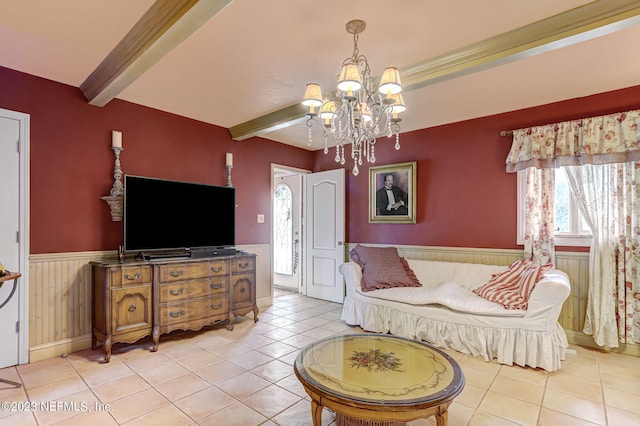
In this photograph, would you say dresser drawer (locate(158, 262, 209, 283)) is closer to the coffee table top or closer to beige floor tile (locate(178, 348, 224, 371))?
beige floor tile (locate(178, 348, 224, 371))

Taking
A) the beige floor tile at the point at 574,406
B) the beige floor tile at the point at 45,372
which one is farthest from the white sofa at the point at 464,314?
the beige floor tile at the point at 45,372

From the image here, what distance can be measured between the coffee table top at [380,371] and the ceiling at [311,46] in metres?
2.03

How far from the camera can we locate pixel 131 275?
3025 mm

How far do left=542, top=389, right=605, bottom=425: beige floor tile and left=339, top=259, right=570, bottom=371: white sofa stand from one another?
1.35ft

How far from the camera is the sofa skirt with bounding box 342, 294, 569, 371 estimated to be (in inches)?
107

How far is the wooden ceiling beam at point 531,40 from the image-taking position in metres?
1.86

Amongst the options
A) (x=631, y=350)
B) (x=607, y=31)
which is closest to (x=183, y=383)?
(x=607, y=31)

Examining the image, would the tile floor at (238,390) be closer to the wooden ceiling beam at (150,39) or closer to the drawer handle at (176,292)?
the drawer handle at (176,292)

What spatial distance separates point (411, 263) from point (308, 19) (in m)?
3.11

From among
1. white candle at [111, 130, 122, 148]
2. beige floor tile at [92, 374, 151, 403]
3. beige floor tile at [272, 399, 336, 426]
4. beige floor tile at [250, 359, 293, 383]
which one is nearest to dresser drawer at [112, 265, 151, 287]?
beige floor tile at [92, 374, 151, 403]

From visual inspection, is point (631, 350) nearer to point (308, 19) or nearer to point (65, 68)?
point (308, 19)

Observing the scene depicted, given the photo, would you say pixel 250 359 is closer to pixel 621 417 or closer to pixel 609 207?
pixel 621 417

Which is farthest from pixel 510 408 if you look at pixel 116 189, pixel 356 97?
pixel 116 189

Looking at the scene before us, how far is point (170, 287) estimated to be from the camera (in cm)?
327
